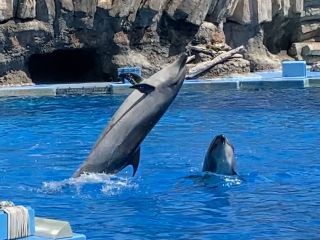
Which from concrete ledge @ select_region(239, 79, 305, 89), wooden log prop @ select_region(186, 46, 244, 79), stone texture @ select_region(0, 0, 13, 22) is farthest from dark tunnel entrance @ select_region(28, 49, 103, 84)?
concrete ledge @ select_region(239, 79, 305, 89)

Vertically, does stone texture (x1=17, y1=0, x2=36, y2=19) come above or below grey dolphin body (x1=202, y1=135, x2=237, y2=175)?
above

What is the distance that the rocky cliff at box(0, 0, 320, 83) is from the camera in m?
13.9

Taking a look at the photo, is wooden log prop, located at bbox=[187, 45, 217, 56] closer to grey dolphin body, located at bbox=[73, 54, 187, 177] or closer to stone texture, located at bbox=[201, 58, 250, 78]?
stone texture, located at bbox=[201, 58, 250, 78]

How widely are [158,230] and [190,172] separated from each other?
1834 millimetres

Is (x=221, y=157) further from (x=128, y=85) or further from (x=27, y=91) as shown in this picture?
(x=27, y=91)

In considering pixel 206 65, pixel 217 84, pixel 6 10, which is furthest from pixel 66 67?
pixel 217 84

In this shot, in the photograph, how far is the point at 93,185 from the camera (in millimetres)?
5691

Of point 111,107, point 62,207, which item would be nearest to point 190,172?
point 62,207

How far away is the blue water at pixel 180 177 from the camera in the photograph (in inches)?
194

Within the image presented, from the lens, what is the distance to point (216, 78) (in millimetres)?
14320

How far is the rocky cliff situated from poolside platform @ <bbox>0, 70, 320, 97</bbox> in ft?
3.47

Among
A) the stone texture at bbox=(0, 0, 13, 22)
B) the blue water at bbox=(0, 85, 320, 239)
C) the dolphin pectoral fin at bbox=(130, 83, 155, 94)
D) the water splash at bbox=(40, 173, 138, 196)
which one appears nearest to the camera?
the blue water at bbox=(0, 85, 320, 239)

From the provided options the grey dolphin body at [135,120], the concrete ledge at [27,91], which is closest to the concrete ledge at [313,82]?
the concrete ledge at [27,91]

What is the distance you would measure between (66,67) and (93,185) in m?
11.1
